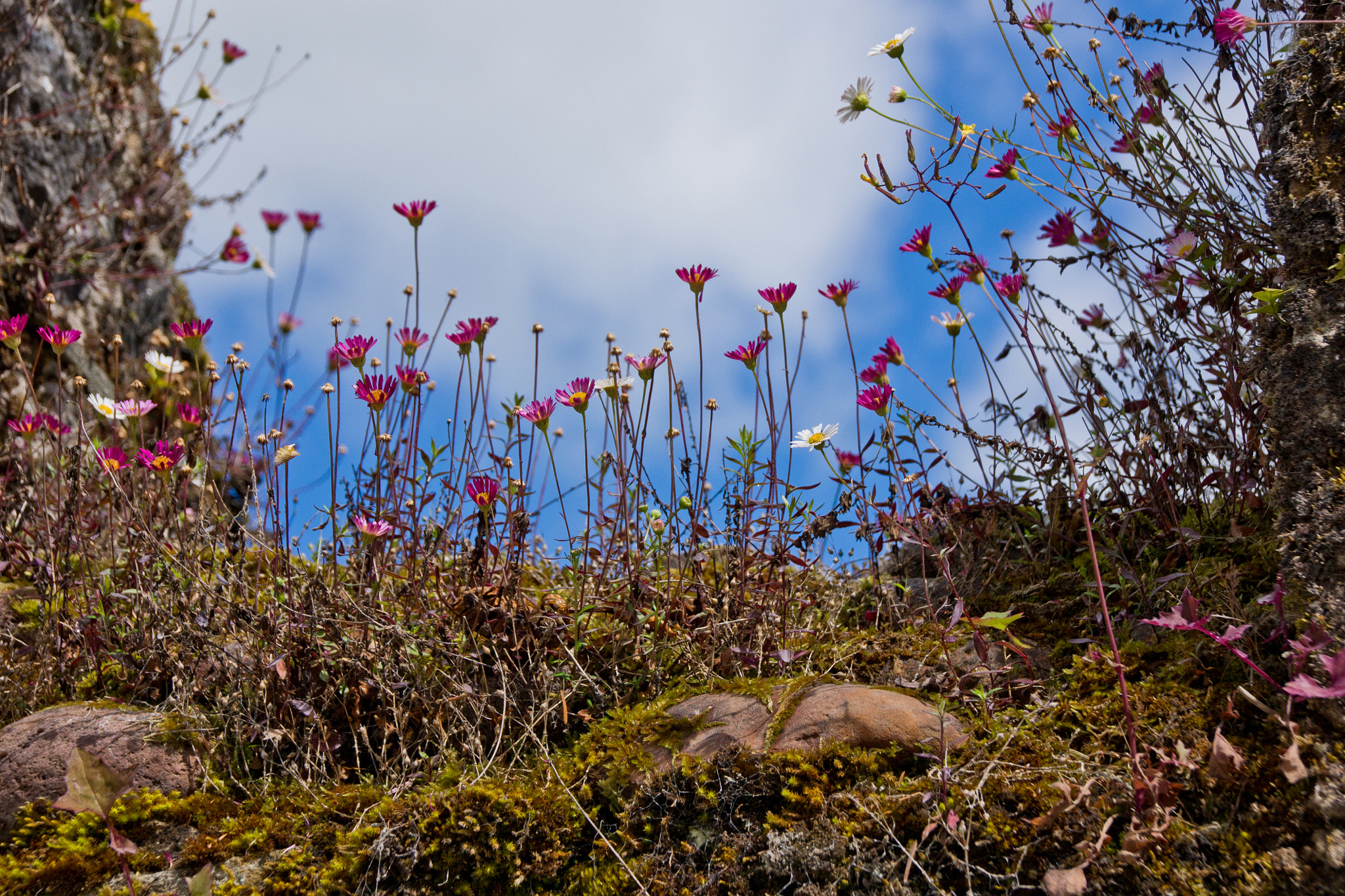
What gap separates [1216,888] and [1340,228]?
4.12 feet

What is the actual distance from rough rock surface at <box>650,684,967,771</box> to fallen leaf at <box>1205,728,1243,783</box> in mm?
418

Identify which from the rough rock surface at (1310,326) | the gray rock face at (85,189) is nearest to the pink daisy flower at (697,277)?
the rough rock surface at (1310,326)

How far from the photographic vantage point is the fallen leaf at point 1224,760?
1.38 metres

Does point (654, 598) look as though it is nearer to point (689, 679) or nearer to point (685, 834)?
point (689, 679)

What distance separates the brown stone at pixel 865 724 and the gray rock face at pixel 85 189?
4.87 meters

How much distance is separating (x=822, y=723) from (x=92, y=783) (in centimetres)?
140

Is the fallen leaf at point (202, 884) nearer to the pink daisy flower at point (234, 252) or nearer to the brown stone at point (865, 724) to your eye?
the brown stone at point (865, 724)

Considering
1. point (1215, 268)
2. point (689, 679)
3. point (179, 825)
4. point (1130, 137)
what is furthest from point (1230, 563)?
point (179, 825)

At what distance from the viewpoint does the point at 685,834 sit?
1632mm

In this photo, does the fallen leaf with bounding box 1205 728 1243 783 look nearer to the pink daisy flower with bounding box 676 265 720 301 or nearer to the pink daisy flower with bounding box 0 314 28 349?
the pink daisy flower with bounding box 676 265 720 301

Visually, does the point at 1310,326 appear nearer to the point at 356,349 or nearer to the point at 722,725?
the point at 722,725

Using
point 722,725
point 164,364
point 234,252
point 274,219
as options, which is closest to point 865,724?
point 722,725

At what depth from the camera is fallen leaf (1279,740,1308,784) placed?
50.9 inches

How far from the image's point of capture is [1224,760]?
1.39 meters
